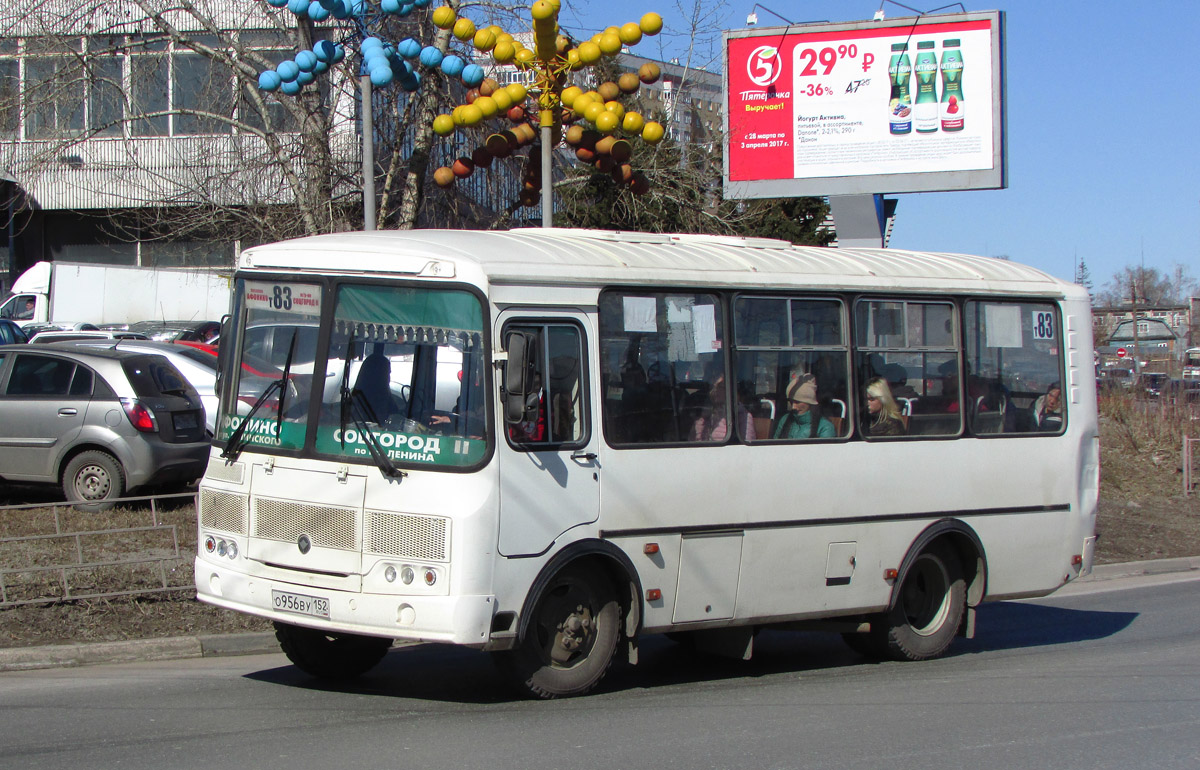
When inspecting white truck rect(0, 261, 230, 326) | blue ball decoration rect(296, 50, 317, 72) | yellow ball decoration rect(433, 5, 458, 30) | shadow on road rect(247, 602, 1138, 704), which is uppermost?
yellow ball decoration rect(433, 5, 458, 30)

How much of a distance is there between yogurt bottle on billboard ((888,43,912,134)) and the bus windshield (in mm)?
17531

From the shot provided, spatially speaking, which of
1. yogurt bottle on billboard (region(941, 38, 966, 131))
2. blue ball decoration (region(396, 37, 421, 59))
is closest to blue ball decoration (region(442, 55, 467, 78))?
blue ball decoration (region(396, 37, 421, 59))

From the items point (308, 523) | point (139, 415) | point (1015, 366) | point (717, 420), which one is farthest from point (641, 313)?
point (139, 415)

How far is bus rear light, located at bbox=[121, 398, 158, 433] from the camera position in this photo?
12750mm

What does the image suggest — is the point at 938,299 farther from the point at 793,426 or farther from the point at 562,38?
the point at 562,38

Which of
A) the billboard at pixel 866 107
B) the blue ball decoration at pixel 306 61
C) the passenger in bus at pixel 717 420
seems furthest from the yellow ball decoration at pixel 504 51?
the billboard at pixel 866 107

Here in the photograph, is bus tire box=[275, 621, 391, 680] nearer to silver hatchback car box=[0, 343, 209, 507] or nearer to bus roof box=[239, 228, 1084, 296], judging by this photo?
bus roof box=[239, 228, 1084, 296]

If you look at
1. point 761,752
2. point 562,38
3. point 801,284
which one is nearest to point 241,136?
point 562,38

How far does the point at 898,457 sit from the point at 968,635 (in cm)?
173

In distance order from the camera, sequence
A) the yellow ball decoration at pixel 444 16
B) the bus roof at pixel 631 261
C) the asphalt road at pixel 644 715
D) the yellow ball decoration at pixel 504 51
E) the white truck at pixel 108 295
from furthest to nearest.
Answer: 1. the white truck at pixel 108 295
2. the yellow ball decoration at pixel 444 16
3. the yellow ball decoration at pixel 504 51
4. the bus roof at pixel 631 261
5. the asphalt road at pixel 644 715

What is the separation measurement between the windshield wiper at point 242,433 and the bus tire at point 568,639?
1945mm

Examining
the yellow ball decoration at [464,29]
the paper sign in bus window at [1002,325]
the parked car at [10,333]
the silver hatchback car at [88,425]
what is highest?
the yellow ball decoration at [464,29]

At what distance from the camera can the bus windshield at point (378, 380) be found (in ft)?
22.8

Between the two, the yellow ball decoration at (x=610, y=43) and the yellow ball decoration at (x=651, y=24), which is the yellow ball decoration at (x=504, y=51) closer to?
the yellow ball decoration at (x=610, y=43)
